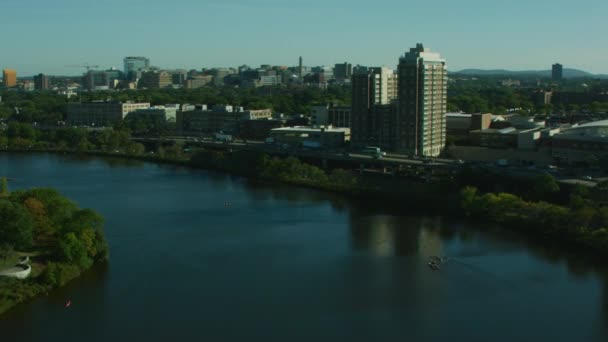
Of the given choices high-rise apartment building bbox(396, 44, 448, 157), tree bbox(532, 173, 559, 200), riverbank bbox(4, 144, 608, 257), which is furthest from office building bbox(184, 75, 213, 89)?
tree bbox(532, 173, 559, 200)

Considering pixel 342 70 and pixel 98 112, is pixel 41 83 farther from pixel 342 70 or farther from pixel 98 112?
pixel 98 112

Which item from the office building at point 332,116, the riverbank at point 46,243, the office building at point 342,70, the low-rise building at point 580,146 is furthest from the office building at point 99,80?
the riverbank at point 46,243

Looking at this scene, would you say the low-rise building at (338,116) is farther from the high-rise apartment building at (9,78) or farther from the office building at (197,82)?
the high-rise apartment building at (9,78)

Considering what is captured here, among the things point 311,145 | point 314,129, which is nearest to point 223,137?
point 314,129

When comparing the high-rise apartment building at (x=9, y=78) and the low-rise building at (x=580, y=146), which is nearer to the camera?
the low-rise building at (x=580, y=146)

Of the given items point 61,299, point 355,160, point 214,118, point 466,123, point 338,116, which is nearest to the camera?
point 61,299

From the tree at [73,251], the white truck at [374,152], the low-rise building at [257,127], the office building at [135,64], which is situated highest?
the office building at [135,64]

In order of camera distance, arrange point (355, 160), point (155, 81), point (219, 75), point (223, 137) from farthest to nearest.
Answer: point (219, 75)
point (155, 81)
point (223, 137)
point (355, 160)

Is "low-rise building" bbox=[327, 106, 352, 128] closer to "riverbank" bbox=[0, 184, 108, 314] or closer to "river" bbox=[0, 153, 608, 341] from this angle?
"river" bbox=[0, 153, 608, 341]
